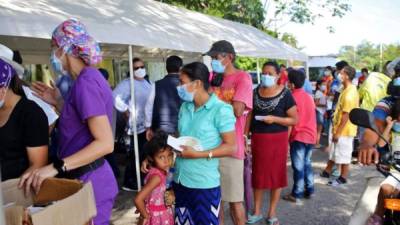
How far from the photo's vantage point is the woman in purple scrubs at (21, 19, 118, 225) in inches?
80.5

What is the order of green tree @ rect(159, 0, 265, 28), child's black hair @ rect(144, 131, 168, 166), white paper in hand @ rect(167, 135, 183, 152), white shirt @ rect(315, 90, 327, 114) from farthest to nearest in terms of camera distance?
green tree @ rect(159, 0, 265, 28) → white shirt @ rect(315, 90, 327, 114) → child's black hair @ rect(144, 131, 168, 166) → white paper in hand @ rect(167, 135, 183, 152)

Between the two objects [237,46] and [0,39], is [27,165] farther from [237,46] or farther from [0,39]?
[237,46]

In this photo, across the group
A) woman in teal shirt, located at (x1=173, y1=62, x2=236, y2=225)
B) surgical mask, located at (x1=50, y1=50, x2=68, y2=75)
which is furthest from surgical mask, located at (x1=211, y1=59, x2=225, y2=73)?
surgical mask, located at (x1=50, y1=50, x2=68, y2=75)

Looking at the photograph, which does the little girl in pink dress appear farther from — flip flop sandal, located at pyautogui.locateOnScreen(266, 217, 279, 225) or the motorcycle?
flip flop sandal, located at pyautogui.locateOnScreen(266, 217, 279, 225)

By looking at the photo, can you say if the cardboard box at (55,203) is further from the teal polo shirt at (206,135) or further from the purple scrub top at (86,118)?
the teal polo shirt at (206,135)

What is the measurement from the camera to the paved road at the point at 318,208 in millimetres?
5000

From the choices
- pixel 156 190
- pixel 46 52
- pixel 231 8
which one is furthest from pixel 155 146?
pixel 231 8

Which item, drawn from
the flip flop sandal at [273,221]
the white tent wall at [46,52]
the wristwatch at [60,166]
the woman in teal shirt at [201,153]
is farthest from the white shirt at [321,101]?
the wristwatch at [60,166]

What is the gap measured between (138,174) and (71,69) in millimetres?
3623

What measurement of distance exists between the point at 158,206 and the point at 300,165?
274 centimetres

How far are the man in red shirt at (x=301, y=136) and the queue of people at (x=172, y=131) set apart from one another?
14mm

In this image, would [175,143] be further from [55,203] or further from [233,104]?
[55,203]

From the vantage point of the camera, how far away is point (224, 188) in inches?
152

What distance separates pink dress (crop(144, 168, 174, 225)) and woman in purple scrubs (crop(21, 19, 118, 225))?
995 millimetres
